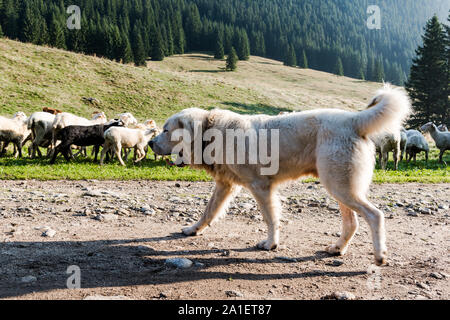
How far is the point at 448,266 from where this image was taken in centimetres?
477

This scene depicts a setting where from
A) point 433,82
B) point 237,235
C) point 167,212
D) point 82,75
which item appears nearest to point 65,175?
point 167,212

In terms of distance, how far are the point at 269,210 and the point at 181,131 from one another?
5.94ft

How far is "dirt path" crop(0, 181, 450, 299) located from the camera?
3928 millimetres

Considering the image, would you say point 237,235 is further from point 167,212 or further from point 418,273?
point 418,273

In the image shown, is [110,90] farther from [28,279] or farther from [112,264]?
[28,279]

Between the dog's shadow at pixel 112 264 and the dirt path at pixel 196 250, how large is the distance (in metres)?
0.01

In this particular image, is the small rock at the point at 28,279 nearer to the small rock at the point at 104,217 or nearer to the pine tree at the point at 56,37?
the small rock at the point at 104,217

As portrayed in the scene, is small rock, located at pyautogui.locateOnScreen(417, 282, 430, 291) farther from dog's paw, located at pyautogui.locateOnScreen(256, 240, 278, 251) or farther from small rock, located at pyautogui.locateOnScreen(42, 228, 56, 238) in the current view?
small rock, located at pyautogui.locateOnScreen(42, 228, 56, 238)

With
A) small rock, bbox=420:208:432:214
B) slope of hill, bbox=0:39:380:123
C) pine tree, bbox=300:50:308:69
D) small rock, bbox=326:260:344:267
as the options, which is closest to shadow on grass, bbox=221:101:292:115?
slope of hill, bbox=0:39:380:123

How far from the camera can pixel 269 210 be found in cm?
514

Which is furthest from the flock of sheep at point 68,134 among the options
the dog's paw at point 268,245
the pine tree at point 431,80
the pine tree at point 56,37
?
the pine tree at point 56,37

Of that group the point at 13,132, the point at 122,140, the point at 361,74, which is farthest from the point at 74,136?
the point at 361,74

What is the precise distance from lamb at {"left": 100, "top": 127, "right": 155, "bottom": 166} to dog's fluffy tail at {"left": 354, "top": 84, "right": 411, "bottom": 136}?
1047 cm

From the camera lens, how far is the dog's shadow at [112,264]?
3.94 meters
